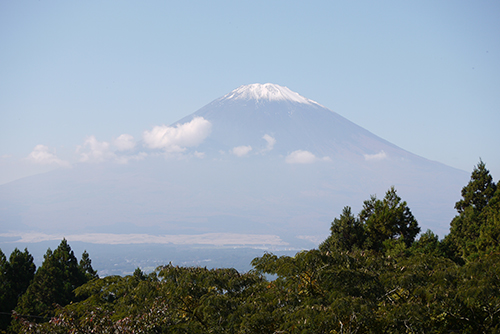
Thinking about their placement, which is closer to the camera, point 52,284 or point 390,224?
point 52,284

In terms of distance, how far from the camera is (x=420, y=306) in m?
8.16

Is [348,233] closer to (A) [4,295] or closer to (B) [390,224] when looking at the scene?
(B) [390,224]

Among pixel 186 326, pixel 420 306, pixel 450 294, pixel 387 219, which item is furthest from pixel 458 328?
pixel 387 219

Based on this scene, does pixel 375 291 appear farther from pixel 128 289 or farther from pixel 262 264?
pixel 128 289

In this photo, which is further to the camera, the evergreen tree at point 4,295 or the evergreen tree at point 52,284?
the evergreen tree at point 52,284

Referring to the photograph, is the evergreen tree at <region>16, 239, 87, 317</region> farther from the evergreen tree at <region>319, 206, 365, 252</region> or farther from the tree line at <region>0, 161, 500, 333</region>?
the evergreen tree at <region>319, 206, 365, 252</region>

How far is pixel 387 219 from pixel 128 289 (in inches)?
808

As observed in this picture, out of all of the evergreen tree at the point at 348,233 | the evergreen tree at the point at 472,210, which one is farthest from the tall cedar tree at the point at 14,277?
the evergreen tree at the point at 472,210

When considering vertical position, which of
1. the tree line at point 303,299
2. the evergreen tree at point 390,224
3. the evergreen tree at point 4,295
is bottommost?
the evergreen tree at point 4,295

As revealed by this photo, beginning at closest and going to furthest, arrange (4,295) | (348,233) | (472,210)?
(4,295), (348,233), (472,210)

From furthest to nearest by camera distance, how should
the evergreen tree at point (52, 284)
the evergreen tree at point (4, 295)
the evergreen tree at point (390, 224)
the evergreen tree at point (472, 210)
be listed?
1. the evergreen tree at point (472, 210)
2. the evergreen tree at point (390, 224)
3. the evergreen tree at point (52, 284)
4. the evergreen tree at point (4, 295)

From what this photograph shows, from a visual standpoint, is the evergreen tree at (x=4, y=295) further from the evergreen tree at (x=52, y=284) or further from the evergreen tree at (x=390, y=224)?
the evergreen tree at (x=390, y=224)

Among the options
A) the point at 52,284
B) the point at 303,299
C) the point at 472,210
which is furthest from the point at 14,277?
the point at 472,210

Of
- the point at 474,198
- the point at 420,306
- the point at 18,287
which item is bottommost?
the point at 18,287
